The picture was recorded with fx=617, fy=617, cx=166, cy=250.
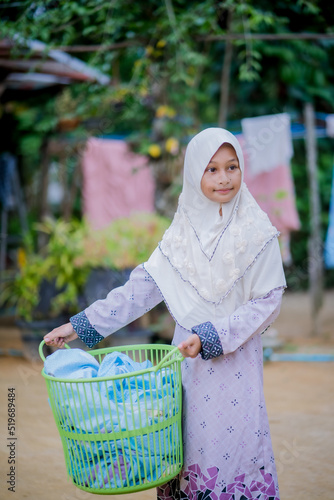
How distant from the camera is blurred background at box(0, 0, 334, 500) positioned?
4086 millimetres

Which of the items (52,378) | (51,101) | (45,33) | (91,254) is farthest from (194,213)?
(51,101)

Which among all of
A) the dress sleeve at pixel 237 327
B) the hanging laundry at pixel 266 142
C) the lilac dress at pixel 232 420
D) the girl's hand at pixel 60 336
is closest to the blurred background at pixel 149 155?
the hanging laundry at pixel 266 142

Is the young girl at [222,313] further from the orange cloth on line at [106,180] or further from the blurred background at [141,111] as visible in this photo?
the orange cloth on line at [106,180]

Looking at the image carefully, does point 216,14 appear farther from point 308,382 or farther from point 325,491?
point 325,491

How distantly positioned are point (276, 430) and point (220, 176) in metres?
2.31

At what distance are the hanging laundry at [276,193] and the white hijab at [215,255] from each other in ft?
14.7

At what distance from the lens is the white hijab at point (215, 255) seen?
216 cm

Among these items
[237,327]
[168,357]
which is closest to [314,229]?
[237,327]

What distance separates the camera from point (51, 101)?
9836 millimetres

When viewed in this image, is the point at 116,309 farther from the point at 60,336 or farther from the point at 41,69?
the point at 41,69

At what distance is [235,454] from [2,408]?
2826 mm

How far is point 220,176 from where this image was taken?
2.19m

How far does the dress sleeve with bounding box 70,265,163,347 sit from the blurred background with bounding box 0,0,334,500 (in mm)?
1170

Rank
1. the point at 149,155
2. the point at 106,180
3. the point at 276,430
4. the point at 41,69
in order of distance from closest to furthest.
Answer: the point at 276,430
the point at 41,69
the point at 149,155
the point at 106,180
